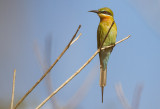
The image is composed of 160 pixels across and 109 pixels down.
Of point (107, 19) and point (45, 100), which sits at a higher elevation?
point (45, 100)

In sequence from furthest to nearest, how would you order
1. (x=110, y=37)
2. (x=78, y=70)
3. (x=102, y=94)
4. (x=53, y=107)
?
(x=110, y=37) → (x=102, y=94) → (x=78, y=70) → (x=53, y=107)

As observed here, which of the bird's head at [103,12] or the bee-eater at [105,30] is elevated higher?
the bird's head at [103,12]

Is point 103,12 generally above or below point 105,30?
above

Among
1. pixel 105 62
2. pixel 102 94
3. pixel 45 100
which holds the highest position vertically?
pixel 45 100

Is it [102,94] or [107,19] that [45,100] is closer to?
[102,94]

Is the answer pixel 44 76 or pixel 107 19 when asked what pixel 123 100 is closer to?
pixel 44 76

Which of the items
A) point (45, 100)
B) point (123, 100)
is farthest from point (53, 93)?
point (123, 100)

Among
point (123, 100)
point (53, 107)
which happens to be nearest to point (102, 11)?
point (123, 100)

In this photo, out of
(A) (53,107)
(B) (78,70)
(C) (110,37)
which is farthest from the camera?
(C) (110,37)

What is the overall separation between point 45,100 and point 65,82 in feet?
0.22

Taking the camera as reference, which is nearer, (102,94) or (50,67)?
(50,67)

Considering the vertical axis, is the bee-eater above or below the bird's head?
below

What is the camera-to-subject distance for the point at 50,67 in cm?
70

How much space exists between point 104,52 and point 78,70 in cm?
116
